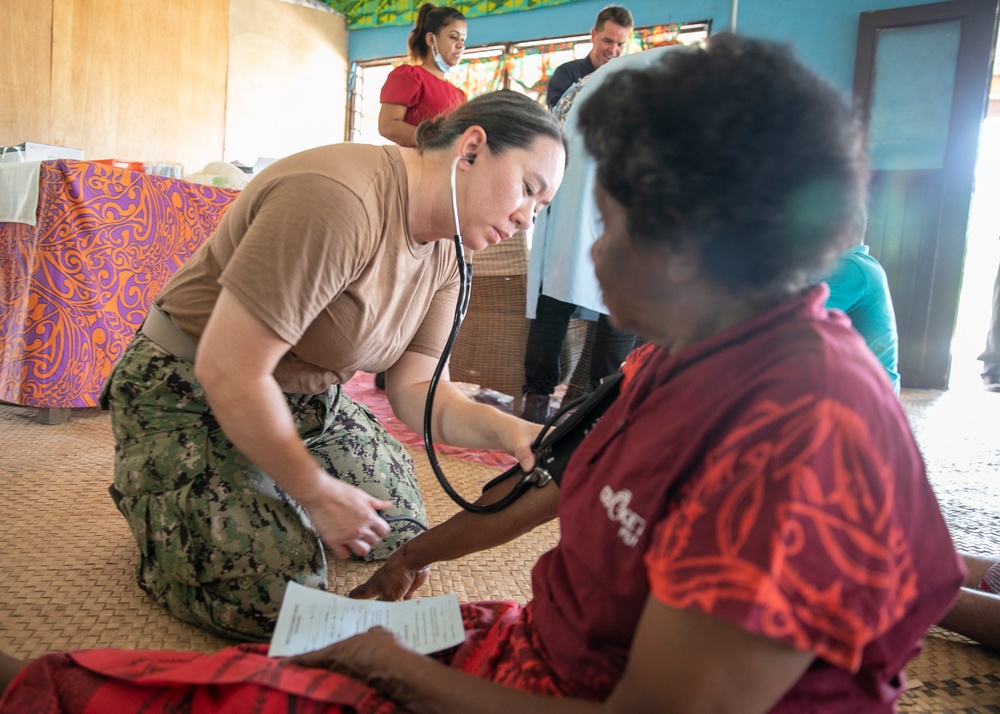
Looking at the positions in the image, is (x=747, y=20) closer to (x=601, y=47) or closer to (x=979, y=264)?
(x=601, y=47)

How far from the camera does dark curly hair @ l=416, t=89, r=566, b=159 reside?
1167 mm

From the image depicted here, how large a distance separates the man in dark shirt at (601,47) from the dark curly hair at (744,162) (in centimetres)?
245

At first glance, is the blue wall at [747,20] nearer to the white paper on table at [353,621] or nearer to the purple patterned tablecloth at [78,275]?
the purple patterned tablecloth at [78,275]

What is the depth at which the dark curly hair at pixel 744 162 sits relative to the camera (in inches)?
19.9

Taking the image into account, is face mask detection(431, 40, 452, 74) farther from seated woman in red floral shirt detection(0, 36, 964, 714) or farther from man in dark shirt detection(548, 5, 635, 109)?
seated woman in red floral shirt detection(0, 36, 964, 714)

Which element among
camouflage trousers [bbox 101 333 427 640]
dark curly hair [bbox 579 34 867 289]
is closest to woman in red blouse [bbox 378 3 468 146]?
camouflage trousers [bbox 101 333 427 640]

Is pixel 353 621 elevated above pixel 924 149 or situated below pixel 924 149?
below

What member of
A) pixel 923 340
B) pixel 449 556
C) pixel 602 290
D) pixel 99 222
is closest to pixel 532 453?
pixel 449 556

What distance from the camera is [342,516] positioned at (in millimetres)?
1060

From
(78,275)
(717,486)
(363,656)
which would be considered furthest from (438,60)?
(717,486)

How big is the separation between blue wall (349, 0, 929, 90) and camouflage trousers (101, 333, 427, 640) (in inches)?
128

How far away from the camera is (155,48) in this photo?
17.2ft

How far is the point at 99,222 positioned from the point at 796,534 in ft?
7.83

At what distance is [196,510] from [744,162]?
103cm
